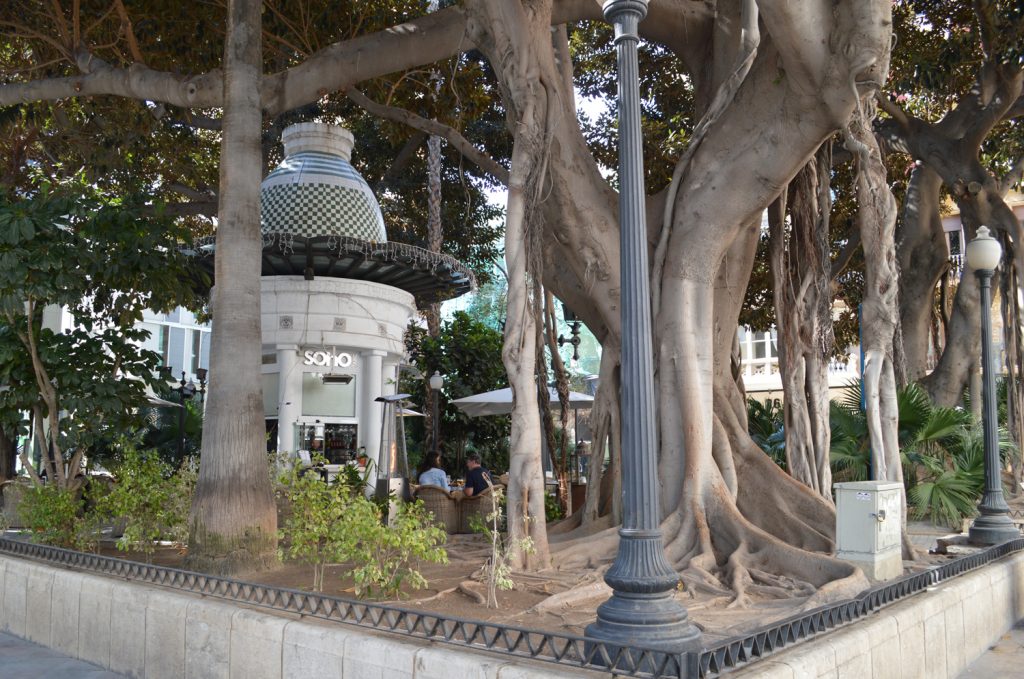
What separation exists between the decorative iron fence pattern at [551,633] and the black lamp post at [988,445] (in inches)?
73.9

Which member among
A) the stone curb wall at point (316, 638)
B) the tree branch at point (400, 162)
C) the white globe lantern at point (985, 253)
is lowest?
the stone curb wall at point (316, 638)

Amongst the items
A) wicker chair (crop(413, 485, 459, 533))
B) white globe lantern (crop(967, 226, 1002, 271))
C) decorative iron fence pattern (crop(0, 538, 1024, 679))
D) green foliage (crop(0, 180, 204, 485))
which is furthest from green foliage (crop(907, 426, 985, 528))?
green foliage (crop(0, 180, 204, 485))

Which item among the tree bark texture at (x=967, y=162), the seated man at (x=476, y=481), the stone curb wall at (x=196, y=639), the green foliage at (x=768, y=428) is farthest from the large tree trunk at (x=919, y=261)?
the stone curb wall at (x=196, y=639)

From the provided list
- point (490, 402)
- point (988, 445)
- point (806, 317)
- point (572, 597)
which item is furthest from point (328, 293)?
point (988, 445)

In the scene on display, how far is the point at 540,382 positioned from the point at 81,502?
609 cm

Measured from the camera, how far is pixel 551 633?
12.7 ft

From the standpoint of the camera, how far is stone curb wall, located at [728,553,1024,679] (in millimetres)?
4129

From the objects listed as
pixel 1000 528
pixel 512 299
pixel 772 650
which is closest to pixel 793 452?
pixel 1000 528

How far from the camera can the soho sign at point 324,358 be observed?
16000mm

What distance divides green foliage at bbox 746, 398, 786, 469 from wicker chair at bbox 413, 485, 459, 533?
4736mm

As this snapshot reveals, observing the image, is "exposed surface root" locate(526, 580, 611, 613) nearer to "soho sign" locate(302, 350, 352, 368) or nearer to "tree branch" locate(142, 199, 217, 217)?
"tree branch" locate(142, 199, 217, 217)

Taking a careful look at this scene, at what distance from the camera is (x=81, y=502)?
852 centimetres

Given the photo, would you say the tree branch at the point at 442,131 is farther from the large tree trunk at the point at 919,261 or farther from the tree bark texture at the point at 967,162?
the large tree trunk at the point at 919,261

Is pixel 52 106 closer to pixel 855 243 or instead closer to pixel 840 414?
pixel 840 414
